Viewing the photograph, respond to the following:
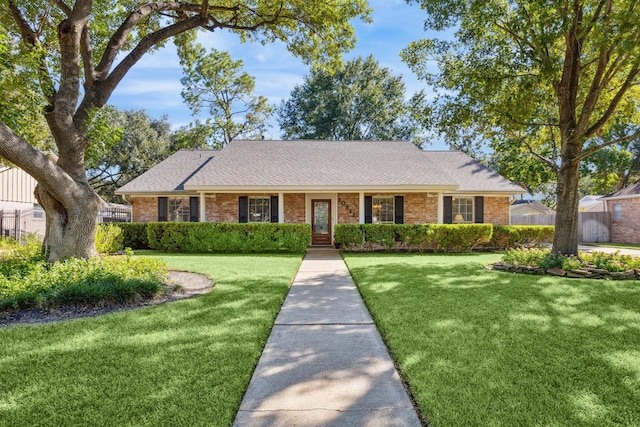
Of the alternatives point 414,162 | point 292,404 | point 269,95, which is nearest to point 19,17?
point 292,404

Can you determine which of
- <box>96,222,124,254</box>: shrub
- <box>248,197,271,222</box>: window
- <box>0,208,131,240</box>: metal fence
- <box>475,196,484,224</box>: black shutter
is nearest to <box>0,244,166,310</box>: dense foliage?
<box>96,222,124,254</box>: shrub

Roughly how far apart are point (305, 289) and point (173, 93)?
24921 millimetres

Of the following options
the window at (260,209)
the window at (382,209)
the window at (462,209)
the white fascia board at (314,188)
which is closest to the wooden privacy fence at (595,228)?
the window at (462,209)

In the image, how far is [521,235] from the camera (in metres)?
14.8

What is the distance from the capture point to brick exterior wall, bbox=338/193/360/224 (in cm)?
1680

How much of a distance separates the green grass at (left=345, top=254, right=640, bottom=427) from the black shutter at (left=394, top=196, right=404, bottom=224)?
9.37 m

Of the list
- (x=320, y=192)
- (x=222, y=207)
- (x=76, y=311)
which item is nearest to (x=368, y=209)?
(x=320, y=192)

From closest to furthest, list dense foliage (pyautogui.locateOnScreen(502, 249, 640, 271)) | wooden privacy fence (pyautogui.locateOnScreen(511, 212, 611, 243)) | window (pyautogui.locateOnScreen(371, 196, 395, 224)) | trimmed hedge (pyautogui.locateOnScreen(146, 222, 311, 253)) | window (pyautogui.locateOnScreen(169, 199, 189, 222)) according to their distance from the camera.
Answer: dense foliage (pyautogui.locateOnScreen(502, 249, 640, 271)), trimmed hedge (pyautogui.locateOnScreen(146, 222, 311, 253)), window (pyautogui.locateOnScreen(371, 196, 395, 224)), window (pyautogui.locateOnScreen(169, 199, 189, 222)), wooden privacy fence (pyautogui.locateOnScreen(511, 212, 611, 243))

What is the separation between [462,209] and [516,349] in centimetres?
1464

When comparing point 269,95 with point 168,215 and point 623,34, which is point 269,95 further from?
point 623,34

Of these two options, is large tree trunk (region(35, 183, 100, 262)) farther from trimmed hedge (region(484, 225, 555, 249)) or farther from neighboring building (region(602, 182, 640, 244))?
neighboring building (region(602, 182, 640, 244))

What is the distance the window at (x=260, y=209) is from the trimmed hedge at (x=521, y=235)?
32.0 ft

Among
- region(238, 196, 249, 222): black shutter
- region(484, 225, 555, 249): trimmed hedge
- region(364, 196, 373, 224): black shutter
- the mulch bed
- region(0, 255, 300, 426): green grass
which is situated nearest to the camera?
region(0, 255, 300, 426): green grass

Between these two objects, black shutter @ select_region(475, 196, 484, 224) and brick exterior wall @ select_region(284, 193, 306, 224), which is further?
black shutter @ select_region(475, 196, 484, 224)
